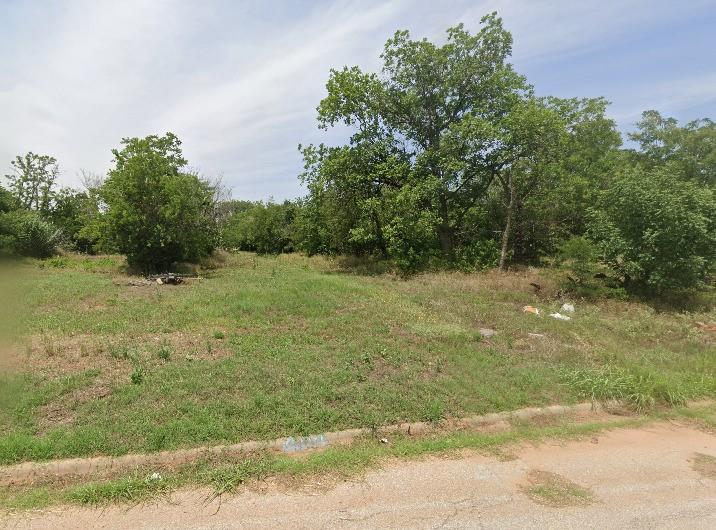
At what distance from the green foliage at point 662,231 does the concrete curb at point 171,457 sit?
29.7ft

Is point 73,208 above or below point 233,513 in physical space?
above

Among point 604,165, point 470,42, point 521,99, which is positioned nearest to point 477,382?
point 521,99

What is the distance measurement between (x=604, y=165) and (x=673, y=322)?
1270cm

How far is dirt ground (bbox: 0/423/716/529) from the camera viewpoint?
3211 millimetres

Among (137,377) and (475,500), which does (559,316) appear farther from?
(137,377)

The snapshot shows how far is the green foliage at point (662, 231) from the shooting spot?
10.7m

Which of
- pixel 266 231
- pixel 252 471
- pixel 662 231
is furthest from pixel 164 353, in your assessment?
pixel 266 231

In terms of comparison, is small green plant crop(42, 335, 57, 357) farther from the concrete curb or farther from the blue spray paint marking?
the blue spray paint marking

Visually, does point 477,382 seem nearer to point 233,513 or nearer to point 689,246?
point 233,513

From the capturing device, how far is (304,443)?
4.32 metres

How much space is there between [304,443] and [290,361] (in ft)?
6.66

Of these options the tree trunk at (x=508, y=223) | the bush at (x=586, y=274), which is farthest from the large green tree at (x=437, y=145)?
the bush at (x=586, y=274)

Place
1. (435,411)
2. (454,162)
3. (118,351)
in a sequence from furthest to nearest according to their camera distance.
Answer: (454,162) < (118,351) < (435,411)

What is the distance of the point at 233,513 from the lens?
10.7 ft
